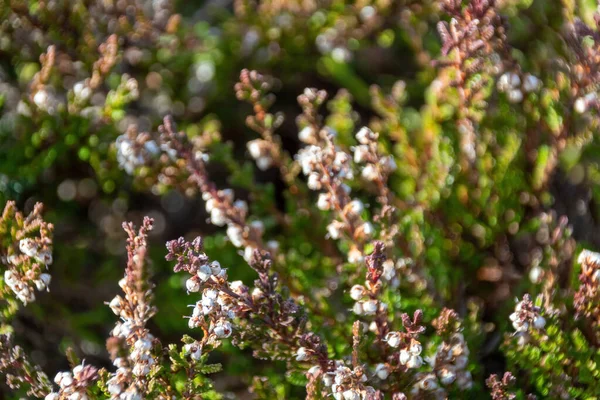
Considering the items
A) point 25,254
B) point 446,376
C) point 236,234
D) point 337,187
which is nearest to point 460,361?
point 446,376

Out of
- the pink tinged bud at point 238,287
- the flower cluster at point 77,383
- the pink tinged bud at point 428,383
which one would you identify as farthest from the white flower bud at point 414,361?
the flower cluster at point 77,383

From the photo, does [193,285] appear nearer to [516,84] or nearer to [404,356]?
[404,356]

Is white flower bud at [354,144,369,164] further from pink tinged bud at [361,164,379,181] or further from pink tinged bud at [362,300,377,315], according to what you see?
pink tinged bud at [362,300,377,315]

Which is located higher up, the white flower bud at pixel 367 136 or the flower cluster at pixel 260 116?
the white flower bud at pixel 367 136

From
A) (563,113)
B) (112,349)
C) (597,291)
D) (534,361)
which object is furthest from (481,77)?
(112,349)

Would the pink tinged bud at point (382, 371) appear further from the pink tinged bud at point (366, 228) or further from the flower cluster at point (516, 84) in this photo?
the flower cluster at point (516, 84)

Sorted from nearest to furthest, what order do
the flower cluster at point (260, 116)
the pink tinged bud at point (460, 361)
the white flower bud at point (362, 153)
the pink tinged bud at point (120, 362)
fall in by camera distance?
the pink tinged bud at point (120, 362)
the pink tinged bud at point (460, 361)
the white flower bud at point (362, 153)
the flower cluster at point (260, 116)

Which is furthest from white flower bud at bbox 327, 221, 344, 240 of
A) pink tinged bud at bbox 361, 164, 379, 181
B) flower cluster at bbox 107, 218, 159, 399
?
flower cluster at bbox 107, 218, 159, 399

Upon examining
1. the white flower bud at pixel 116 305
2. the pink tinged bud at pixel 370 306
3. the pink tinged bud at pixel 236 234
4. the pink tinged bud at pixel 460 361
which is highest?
the white flower bud at pixel 116 305
